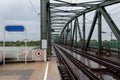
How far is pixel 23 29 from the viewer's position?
50.8 ft

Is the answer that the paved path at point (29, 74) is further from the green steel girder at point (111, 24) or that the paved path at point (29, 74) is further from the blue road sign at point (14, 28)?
the green steel girder at point (111, 24)

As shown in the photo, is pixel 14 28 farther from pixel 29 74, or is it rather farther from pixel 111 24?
pixel 111 24

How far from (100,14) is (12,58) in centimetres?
1356

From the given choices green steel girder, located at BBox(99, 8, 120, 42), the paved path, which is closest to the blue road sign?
the paved path

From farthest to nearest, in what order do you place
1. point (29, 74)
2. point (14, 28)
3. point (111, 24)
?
point (111, 24)
point (14, 28)
point (29, 74)

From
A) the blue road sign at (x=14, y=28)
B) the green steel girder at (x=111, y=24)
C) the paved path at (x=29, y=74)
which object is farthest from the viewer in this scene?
the green steel girder at (x=111, y=24)

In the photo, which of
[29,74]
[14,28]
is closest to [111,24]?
[14,28]

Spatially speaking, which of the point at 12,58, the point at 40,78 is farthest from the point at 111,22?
the point at 40,78

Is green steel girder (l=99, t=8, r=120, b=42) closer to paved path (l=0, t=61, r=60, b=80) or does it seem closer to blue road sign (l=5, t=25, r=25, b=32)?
blue road sign (l=5, t=25, r=25, b=32)

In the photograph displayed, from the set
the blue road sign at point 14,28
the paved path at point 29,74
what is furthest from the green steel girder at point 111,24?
the paved path at point 29,74

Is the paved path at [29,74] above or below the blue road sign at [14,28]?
below

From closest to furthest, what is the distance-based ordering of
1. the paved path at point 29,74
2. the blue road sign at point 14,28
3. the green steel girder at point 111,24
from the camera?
1. the paved path at point 29,74
2. the blue road sign at point 14,28
3. the green steel girder at point 111,24

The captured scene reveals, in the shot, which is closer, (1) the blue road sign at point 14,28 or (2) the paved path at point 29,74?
(2) the paved path at point 29,74

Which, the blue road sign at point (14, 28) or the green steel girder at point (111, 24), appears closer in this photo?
the blue road sign at point (14, 28)
